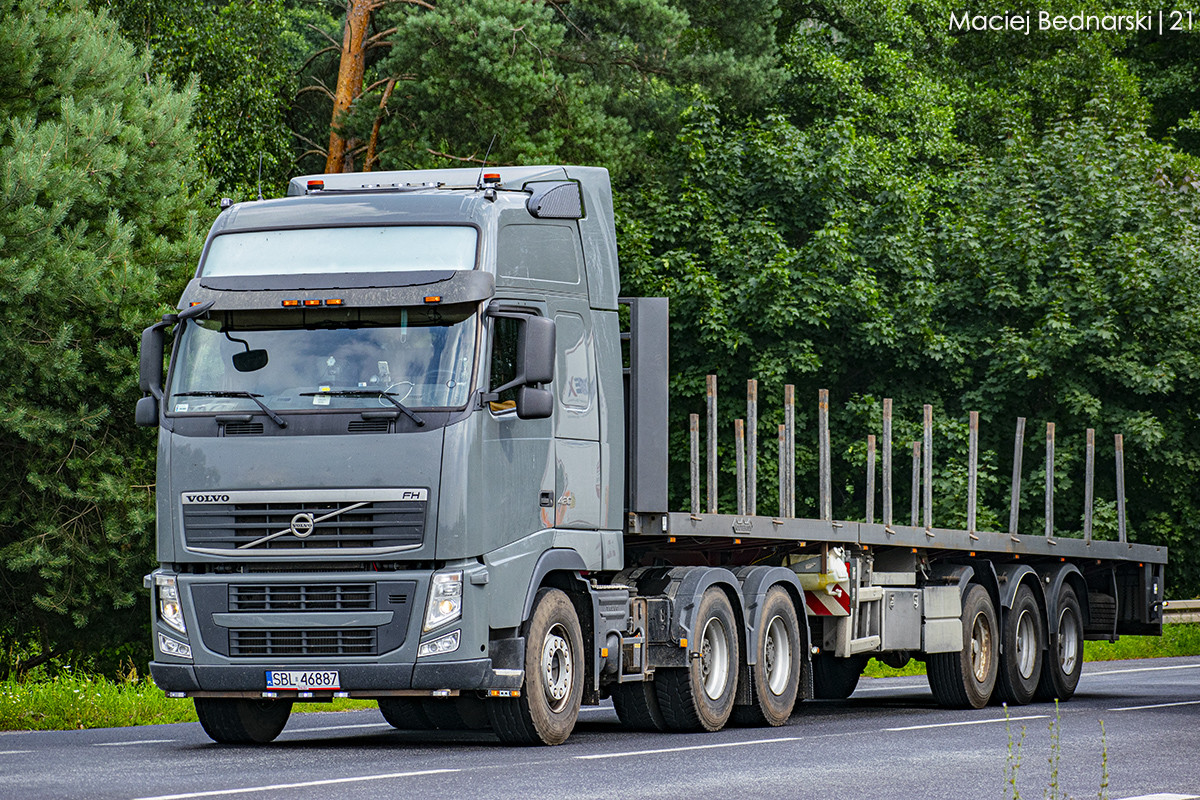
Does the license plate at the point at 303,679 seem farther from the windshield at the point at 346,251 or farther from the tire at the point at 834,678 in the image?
the tire at the point at 834,678

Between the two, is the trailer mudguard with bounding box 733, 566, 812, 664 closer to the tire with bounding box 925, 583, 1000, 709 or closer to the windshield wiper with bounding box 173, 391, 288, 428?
the tire with bounding box 925, 583, 1000, 709

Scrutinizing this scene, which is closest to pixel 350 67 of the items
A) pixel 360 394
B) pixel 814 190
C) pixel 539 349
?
pixel 814 190

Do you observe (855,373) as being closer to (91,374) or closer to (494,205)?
(91,374)

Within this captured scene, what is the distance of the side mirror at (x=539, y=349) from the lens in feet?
38.2

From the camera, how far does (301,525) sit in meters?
11.8

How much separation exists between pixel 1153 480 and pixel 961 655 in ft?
59.5

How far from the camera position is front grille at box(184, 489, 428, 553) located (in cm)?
1164

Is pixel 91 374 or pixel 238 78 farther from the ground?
pixel 238 78

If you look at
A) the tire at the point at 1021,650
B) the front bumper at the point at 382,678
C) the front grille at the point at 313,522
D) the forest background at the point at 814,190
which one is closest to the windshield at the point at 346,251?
the front grille at the point at 313,522

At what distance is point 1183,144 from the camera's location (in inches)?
1713

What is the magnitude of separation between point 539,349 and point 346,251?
152 centimetres

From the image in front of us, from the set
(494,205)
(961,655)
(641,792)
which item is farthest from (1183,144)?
(641,792)

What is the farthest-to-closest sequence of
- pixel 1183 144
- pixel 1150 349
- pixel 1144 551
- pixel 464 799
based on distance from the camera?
pixel 1183 144, pixel 1150 349, pixel 1144 551, pixel 464 799

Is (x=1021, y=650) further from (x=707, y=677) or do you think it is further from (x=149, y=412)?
(x=149, y=412)
